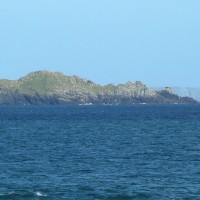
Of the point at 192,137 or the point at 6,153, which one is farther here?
the point at 192,137

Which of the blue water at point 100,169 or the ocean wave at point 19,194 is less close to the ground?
the blue water at point 100,169

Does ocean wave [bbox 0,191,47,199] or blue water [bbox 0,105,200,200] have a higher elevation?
blue water [bbox 0,105,200,200]

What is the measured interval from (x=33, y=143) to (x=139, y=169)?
107 ft

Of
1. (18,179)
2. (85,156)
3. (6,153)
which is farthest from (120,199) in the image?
(6,153)

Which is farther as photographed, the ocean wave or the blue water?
the blue water

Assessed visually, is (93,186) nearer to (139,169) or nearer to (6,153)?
(139,169)

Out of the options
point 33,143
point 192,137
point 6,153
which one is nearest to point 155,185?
point 6,153

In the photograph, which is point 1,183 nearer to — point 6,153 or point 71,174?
point 71,174

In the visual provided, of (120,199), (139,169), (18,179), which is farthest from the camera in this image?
(139,169)

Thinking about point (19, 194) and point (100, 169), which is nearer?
point (19, 194)

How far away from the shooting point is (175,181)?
173 feet

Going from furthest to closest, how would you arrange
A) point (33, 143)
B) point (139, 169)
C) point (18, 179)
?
point (33, 143) → point (139, 169) → point (18, 179)

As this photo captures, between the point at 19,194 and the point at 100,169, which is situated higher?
the point at 100,169

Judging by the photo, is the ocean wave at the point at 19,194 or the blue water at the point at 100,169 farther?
the blue water at the point at 100,169
